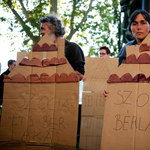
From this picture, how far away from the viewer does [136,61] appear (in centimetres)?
104

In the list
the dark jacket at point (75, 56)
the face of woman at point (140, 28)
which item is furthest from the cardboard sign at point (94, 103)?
the face of woman at point (140, 28)

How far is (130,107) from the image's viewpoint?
102 cm

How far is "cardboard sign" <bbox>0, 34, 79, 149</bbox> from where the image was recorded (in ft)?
3.54

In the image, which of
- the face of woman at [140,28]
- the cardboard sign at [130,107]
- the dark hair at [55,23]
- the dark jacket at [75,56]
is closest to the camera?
the cardboard sign at [130,107]

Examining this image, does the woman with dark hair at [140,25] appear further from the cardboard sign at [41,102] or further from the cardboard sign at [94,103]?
the cardboard sign at [41,102]

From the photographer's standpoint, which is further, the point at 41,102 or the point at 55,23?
the point at 55,23

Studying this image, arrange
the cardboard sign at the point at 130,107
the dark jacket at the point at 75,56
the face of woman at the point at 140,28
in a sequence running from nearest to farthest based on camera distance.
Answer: the cardboard sign at the point at 130,107, the face of woman at the point at 140,28, the dark jacket at the point at 75,56

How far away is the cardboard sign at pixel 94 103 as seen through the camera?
158 centimetres

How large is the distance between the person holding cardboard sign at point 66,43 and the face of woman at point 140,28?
434 millimetres

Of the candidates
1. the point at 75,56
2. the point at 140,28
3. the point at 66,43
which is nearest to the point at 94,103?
the point at 75,56

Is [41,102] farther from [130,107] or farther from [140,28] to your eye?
[140,28]

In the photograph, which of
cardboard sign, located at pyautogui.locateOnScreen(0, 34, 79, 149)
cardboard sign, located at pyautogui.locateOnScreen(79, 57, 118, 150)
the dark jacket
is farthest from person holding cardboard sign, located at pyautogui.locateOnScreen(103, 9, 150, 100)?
cardboard sign, located at pyautogui.locateOnScreen(0, 34, 79, 149)

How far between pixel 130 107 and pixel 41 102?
47cm

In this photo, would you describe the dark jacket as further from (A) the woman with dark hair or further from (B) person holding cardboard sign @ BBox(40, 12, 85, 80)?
(A) the woman with dark hair
